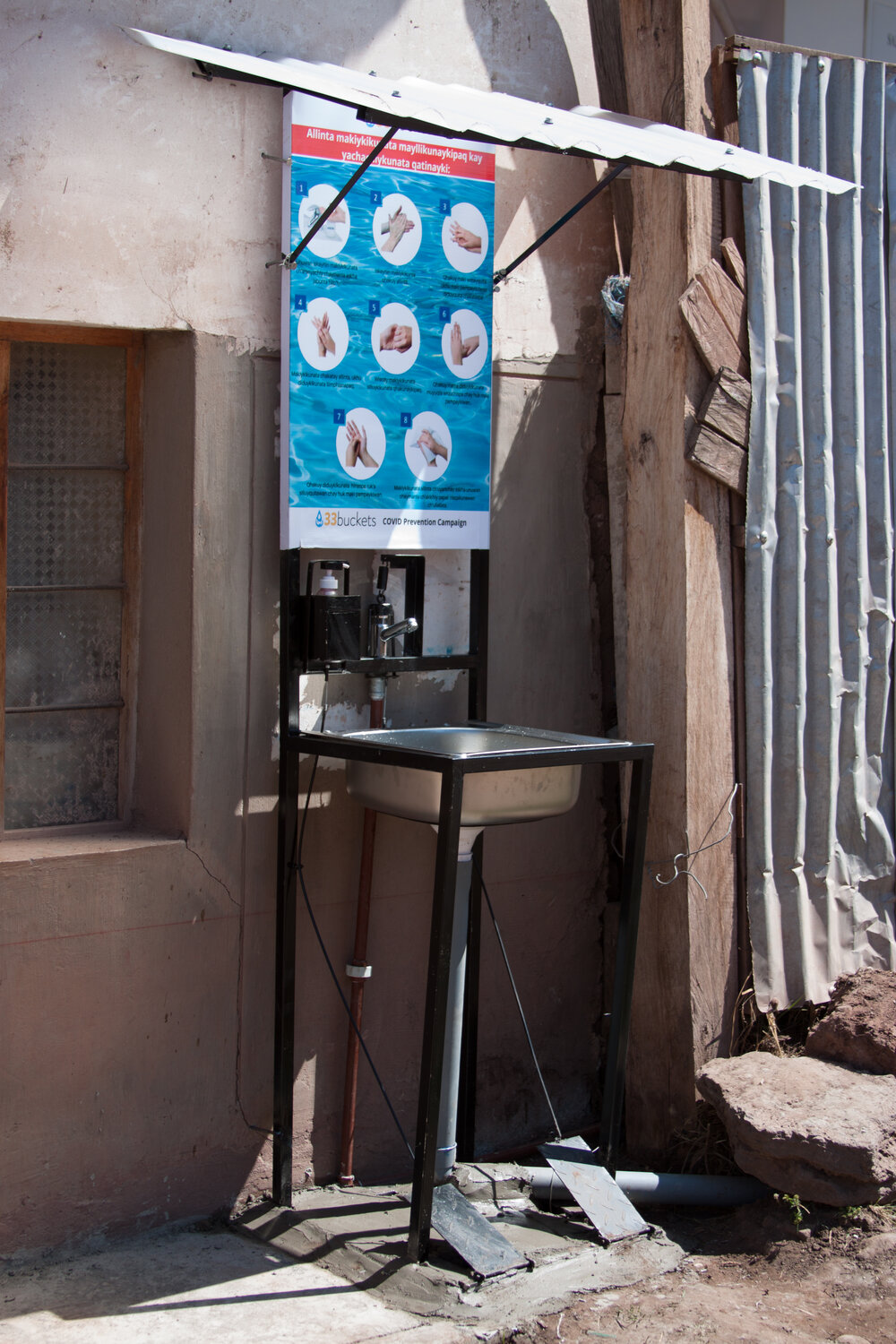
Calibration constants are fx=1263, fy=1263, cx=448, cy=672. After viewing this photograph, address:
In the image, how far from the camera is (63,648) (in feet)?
11.8

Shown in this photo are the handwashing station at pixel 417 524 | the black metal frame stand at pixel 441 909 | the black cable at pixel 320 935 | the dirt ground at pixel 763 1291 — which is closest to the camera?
the dirt ground at pixel 763 1291

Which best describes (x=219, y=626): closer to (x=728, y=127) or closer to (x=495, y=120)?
(x=495, y=120)

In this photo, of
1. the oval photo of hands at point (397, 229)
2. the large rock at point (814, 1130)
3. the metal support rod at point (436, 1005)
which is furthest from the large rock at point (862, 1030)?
the oval photo of hands at point (397, 229)

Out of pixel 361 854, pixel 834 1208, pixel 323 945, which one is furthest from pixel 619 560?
pixel 834 1208

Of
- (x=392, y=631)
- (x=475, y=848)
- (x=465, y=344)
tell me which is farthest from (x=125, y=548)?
(x=475, y=848)

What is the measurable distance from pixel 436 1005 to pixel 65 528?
1690mm

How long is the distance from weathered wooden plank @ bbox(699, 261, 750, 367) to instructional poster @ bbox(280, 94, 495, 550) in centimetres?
67

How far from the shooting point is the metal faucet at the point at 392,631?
364cm

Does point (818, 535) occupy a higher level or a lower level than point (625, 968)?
higher

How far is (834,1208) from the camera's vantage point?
3.46 meters

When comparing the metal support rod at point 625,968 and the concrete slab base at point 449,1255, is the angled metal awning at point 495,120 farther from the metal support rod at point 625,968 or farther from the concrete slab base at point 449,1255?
the concrete slab base at point 449,1255

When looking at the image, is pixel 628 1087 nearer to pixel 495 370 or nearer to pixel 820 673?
pixel 820 673

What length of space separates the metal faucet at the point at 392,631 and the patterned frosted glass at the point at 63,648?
2.53ft

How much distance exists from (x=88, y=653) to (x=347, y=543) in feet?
2.66
